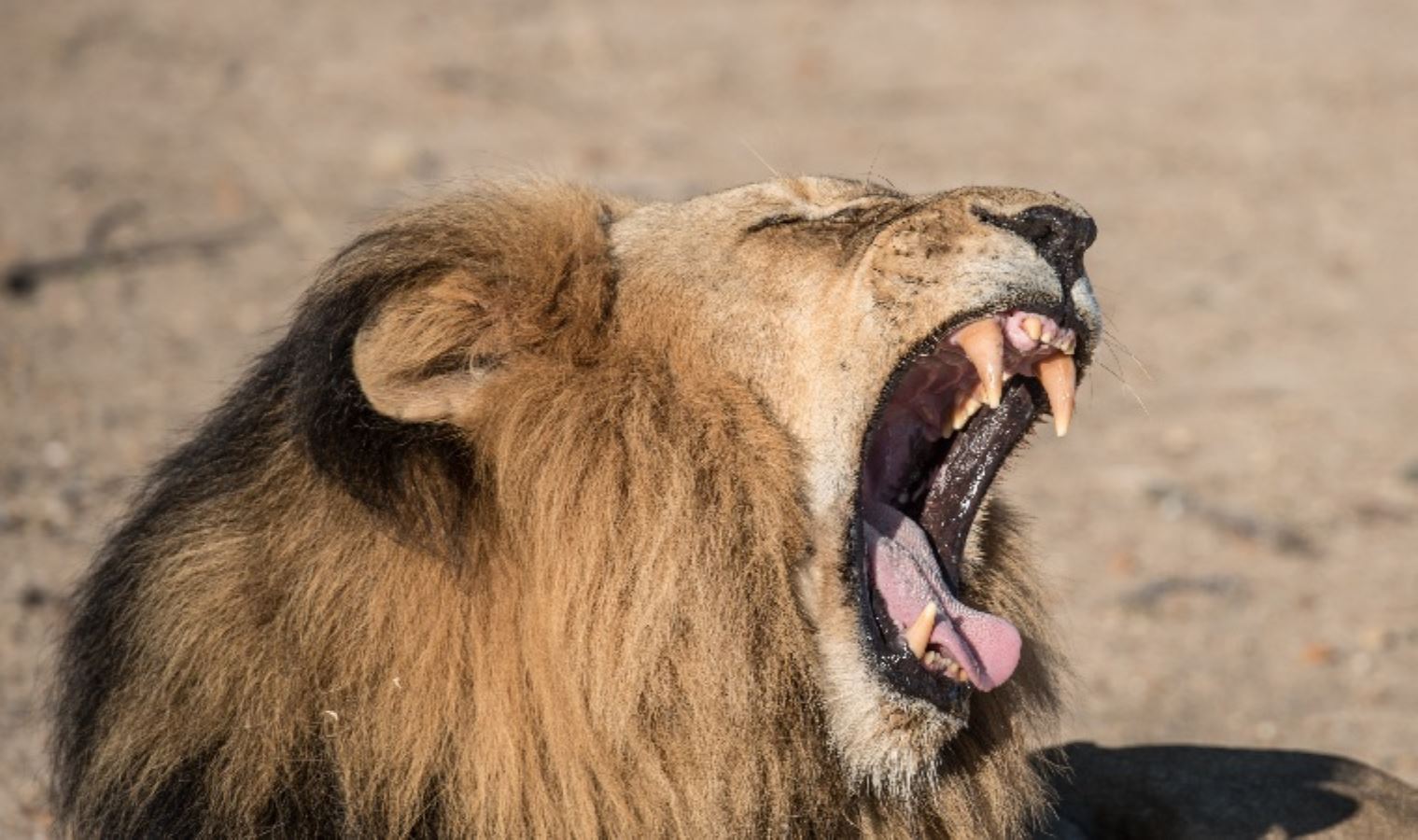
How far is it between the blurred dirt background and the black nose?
679 millimetres

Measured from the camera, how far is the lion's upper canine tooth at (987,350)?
9.82 ft

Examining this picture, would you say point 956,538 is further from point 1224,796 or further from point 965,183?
point 965,183

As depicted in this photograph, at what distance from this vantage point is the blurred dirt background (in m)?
5.86

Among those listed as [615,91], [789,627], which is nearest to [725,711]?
[789,627]

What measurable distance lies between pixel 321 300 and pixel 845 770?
1024 mm

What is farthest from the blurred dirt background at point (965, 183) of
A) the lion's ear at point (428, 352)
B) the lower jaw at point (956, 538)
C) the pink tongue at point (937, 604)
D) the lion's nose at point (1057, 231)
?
the lion's nose at point (1057, 231)

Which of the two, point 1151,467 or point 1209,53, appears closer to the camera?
point 1151,467

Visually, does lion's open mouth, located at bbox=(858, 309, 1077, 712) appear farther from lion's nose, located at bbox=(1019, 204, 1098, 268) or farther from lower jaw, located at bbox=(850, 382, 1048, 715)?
lion's nose, located at bbox=(1019, 204, 1098, 268)

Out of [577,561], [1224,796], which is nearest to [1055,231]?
[577,561]

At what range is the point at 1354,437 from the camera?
7.39m

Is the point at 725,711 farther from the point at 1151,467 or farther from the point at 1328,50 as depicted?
the point at 1328,50

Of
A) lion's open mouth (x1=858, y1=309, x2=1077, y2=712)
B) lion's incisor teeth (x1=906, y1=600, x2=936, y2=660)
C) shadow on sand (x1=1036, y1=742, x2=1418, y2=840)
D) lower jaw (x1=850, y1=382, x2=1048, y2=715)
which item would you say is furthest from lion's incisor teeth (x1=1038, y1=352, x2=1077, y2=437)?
shadow on sand (x1=1036, y1=742, x2=1418, y2=840)

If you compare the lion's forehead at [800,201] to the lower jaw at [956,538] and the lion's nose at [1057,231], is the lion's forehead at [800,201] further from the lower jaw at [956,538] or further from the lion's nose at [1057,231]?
the lower jaw at [956,538]

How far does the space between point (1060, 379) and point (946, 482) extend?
0.86 feet
